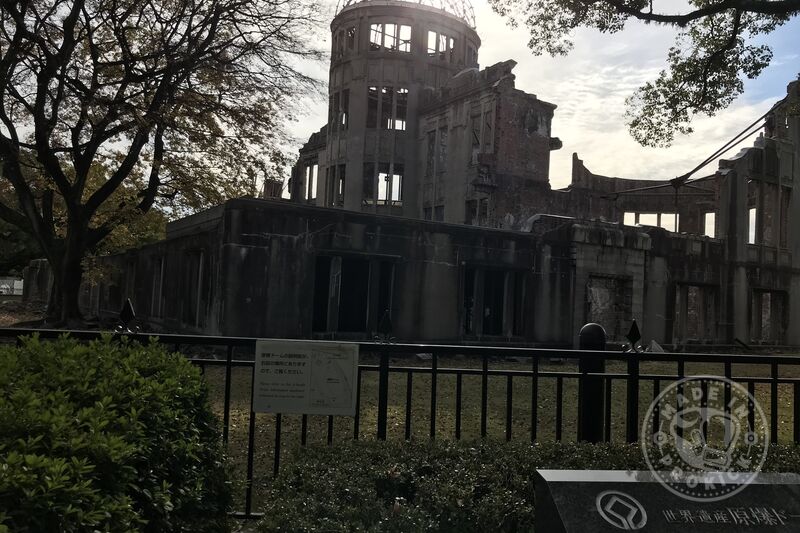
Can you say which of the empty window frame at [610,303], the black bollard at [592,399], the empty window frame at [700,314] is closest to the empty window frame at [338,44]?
the empty window frame at [610,303]

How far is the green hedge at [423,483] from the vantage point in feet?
10.7

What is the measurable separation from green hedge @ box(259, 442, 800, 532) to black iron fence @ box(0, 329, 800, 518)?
0.49m

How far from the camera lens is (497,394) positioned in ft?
38.3

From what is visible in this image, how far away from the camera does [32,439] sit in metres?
2.19

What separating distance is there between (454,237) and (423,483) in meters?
15.1

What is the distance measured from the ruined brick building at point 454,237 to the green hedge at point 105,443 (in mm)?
12070

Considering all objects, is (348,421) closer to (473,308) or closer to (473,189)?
(473,308)

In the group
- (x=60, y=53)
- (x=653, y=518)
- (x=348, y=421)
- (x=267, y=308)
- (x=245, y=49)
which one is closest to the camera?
(x=653, y=518)

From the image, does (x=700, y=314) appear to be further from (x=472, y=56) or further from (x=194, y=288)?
(x=194, y=288)

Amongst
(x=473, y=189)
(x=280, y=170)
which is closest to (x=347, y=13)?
(x=473, y=189)

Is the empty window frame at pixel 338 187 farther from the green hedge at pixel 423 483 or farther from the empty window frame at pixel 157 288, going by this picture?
the green hedge at pixel 423 483

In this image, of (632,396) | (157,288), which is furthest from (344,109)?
(632,396)

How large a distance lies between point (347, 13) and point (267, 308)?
1022 inches

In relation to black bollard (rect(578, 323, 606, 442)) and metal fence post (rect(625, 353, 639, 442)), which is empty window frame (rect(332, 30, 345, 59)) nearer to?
black bollard (rect(578, 323, 606, 442))
